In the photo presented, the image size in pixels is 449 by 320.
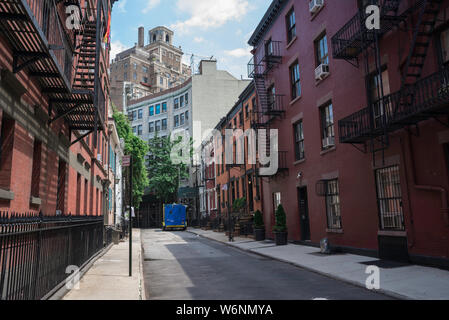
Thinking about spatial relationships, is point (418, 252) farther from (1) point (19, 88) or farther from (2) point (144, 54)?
(2) point (144, 54)

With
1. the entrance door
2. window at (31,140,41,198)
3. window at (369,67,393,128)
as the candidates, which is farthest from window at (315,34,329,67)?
window at (31,140,41,198)

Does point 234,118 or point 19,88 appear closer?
point 19,88

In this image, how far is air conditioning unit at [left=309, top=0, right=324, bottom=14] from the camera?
17062 mm

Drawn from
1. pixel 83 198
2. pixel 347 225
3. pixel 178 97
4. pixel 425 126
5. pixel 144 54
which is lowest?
pixel 347 225

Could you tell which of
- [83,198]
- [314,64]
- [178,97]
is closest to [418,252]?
[314,64]

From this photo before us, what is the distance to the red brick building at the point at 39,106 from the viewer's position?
7137 millimetres

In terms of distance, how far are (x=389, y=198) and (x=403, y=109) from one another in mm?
3224

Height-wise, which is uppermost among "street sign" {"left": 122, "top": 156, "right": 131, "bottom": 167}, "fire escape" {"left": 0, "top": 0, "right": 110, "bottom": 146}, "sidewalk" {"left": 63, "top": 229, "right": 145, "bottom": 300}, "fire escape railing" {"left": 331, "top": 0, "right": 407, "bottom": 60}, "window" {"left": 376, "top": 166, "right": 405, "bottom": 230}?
"fire escape railing" {"left": 331, "top": 0, "right": 407, "bottom": 60}

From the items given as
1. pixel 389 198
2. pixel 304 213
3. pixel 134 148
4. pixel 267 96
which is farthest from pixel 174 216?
pixel 389 198

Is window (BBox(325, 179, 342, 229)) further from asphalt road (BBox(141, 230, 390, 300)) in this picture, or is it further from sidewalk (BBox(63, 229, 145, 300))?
sidewalk (BBox(63, 229, 145, 300))

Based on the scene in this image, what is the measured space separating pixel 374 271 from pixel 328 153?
7047mm

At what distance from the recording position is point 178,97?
60.6 metres

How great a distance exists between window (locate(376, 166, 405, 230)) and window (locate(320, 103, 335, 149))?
3.43 metres
